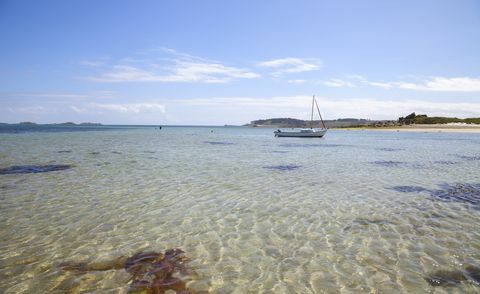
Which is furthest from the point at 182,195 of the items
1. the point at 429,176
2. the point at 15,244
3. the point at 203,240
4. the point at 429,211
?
the point at 429,176

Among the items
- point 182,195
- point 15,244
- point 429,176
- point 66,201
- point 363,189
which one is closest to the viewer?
point 15,244

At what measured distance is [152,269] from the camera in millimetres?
6727

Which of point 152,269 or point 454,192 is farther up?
point 152,269

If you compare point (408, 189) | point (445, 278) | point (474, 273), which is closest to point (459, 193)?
point (408, 189)

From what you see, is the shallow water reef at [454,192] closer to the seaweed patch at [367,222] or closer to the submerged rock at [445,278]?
the seaweed patch at [367,222]

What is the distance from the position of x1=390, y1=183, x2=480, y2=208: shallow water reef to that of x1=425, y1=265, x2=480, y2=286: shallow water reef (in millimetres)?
7113

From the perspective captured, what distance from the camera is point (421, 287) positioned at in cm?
610

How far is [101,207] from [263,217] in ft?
20.1

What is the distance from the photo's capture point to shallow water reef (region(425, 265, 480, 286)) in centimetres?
625

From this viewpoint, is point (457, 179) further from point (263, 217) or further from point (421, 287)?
point (421, 287)

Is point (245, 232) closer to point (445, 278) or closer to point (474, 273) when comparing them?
point (445, 278)

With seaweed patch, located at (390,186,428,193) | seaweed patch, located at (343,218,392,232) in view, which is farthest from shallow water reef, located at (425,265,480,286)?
seaweed patch, located at (390,186,428,193)

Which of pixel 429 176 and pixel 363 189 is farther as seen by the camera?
pixel 429 176

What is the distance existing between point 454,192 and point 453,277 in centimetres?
1009
